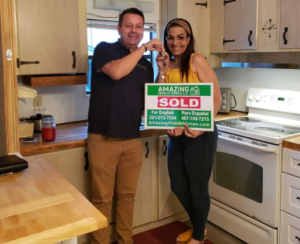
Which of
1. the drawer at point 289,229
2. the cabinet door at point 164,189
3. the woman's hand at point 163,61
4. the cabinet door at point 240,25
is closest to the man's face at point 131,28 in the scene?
the woman's hand at point 163,61

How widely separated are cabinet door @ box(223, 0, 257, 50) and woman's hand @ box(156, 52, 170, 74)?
2.63 ft

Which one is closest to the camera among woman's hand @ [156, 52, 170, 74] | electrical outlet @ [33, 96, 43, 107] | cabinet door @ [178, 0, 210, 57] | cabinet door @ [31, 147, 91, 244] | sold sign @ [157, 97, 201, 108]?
sold sign @ [157, 97, 201, 108]

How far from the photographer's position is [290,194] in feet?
7.21

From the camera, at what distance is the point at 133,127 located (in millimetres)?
2113

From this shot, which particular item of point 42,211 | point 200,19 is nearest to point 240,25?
point 200,19

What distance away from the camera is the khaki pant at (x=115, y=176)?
6.91 ft

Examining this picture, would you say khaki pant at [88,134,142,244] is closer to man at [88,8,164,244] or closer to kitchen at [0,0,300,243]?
man at [88,8,164,244]

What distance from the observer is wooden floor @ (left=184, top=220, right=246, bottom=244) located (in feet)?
8.54

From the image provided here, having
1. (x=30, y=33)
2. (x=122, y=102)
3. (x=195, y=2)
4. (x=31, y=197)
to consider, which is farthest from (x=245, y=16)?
(x=31, y=197)

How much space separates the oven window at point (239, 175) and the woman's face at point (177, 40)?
939 millimetres

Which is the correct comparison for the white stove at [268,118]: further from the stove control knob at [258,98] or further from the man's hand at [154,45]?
the man's hand at [154,45]

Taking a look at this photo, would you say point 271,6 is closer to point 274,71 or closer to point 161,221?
point 274,71

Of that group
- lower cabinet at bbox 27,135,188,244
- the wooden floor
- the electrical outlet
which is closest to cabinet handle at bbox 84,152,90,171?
lower cabinet at bbox 27,135,188,244

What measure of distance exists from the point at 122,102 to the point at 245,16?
1.22 metres
